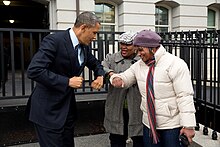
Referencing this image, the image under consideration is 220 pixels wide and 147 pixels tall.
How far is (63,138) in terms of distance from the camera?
2498 millimetres

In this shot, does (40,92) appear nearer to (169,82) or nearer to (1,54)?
(169,82)

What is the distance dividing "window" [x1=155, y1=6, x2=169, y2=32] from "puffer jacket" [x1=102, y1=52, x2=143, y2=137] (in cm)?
798

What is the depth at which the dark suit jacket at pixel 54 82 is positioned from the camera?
2.23m

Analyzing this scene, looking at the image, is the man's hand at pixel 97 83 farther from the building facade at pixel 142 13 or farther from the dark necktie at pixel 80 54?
the building facade at pixel 142 13

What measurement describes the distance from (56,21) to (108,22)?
209 centimetres

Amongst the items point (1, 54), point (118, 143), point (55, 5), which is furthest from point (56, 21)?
point (118, 143)

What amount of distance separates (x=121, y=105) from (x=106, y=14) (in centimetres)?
738

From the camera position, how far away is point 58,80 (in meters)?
2.21

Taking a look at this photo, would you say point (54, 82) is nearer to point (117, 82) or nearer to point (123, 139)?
point (117, 82)

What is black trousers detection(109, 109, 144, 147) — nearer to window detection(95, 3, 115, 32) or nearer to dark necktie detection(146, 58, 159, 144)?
dark necktie detection(146, 58, 159, 144)

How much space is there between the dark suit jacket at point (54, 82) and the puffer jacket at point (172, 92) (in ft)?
2.40

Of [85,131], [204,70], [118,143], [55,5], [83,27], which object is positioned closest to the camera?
[83,27]

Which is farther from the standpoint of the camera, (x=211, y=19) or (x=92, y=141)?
(x=211, y=19)

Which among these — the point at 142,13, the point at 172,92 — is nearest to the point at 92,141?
the point at 172,92
